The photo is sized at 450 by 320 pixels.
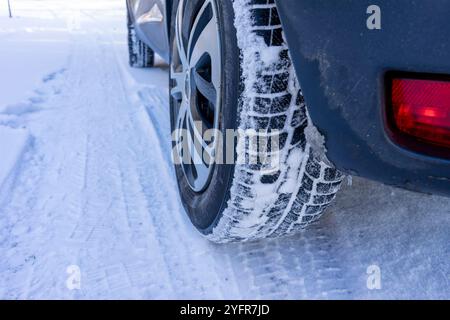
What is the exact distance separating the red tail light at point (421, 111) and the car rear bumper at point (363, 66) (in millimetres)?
26

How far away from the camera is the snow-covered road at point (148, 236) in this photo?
4.12ft

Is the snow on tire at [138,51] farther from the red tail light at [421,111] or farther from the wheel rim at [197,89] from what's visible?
the red tail light at [421,111]

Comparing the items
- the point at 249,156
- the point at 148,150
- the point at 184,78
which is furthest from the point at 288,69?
the point at 148,150

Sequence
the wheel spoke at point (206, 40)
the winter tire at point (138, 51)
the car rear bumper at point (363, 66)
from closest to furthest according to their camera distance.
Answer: the car rear bumper at point (363, 66), the wheel spoke at point (206, 40), the winter tire at point (138, 51)

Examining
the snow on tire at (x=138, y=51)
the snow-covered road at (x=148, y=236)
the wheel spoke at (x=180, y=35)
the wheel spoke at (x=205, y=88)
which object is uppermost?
the wheel spoke at (x=180, y=35)

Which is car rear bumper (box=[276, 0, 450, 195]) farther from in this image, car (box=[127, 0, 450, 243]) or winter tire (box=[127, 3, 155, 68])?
winter tire (box=[127, 3, 155, 68])

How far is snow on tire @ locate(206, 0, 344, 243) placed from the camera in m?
1.00

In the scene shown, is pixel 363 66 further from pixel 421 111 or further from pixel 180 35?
pixel 180 35

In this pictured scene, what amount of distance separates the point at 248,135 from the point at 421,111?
0.38 m

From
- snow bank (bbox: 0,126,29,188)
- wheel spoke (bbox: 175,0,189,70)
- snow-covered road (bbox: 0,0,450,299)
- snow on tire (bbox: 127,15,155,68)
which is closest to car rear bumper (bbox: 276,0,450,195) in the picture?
snow-covered road (bbox: 0,0,450,299)

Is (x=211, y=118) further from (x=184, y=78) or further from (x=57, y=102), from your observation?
(x=57, y=102)

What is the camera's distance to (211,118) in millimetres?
1380

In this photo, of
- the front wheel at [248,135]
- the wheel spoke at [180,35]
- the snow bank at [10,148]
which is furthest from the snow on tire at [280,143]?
the snow bank at [10,148]
